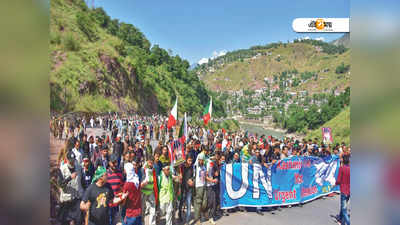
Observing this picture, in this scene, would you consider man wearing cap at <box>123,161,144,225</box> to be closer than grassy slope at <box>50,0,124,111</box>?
Yes

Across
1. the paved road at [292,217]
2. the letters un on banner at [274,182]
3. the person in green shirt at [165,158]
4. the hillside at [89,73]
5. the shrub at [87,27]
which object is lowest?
the paved road at [292,217]

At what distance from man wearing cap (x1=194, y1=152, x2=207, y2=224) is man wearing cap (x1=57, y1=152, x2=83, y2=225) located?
244cm

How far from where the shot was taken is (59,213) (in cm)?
464

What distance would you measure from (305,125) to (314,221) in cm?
9228

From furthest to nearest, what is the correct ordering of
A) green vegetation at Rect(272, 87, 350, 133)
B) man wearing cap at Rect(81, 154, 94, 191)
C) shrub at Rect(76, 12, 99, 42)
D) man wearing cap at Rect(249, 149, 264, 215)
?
green vegetation at Rect(272, 87, 350, 133), shrub at Rect(76, 12, 99, 42), man wearing cap at Rect(249, 149, 264, 215), man wearing cap at Rect(81, 154, 94, 191)

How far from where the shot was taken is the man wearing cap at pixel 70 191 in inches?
184

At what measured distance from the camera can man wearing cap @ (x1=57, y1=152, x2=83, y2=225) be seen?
467 centimetres

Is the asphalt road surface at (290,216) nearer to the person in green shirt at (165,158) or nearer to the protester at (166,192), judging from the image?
the protester at (166,192)

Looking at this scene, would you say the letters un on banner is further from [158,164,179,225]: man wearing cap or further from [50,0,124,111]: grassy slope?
[50,0,124,111]: grassy slope

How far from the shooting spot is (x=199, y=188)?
614cm

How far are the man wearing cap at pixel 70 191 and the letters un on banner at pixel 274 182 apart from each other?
3.35 m

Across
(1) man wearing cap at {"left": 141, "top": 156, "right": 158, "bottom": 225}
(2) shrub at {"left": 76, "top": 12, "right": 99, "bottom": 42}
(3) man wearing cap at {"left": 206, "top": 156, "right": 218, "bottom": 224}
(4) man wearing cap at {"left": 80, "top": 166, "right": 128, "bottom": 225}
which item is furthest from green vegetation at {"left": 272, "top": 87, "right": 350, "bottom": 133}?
(4) man wearing cap at {"left": 80, "top": 166, "right": 128, "bottom": 225}

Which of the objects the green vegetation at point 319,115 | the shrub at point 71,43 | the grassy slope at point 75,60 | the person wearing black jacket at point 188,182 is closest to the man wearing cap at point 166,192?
the person wearing black jacket at point 188,182
